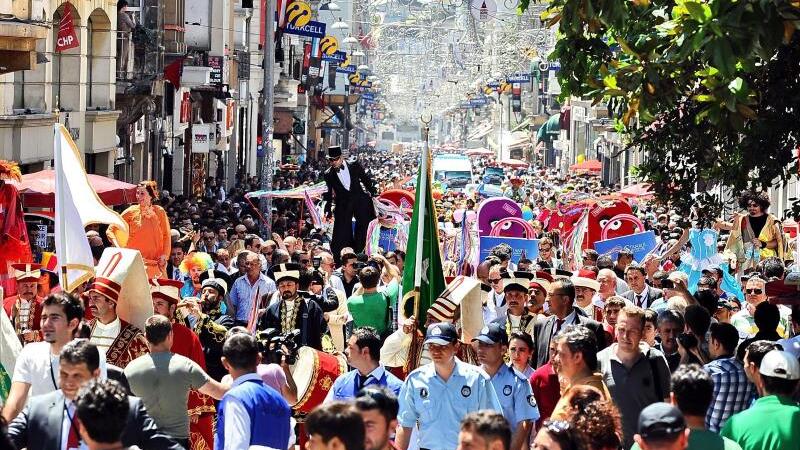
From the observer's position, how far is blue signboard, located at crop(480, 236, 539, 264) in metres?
20.4

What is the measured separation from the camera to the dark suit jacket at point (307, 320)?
13.1m

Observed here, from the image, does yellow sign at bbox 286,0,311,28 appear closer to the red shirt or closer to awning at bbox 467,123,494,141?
the red shirt

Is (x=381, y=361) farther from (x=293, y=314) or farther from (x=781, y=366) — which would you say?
(x=781, y=366)

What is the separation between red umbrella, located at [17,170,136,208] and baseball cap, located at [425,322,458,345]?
9561mm

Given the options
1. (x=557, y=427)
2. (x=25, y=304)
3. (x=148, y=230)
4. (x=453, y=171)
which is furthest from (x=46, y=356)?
(x=453, y=171)

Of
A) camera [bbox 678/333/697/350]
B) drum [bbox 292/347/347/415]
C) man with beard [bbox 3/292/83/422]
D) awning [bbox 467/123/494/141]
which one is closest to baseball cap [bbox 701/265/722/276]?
camera [bbox 678/333/697/350]

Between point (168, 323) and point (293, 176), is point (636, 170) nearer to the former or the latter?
point (168, 323)

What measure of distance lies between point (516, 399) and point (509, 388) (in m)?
0.08

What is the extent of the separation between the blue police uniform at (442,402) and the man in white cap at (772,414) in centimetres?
151

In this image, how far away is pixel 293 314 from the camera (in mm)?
13148

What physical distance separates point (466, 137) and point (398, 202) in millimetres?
148722

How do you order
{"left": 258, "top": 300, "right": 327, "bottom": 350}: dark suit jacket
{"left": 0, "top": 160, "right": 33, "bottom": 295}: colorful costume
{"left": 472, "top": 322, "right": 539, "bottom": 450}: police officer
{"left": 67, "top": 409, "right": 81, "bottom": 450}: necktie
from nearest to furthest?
1. {"left": 67, "top": 409, "right": 81, "bottom": 450}: necktie
2. {"left": 472, "top": 322, "right": 539, "bottom": 450}: police officer
3. {"left": 258, "top": 300, "right": 327, "bottom": 350}: dark suit jacket
4. {"left": 0, "top": 160, "right": 33, "bottom": 295}: colorful costume

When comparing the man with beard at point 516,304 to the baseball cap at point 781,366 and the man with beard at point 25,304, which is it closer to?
the man with beard at point 25,304

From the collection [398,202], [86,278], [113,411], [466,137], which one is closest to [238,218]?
[398,202]
